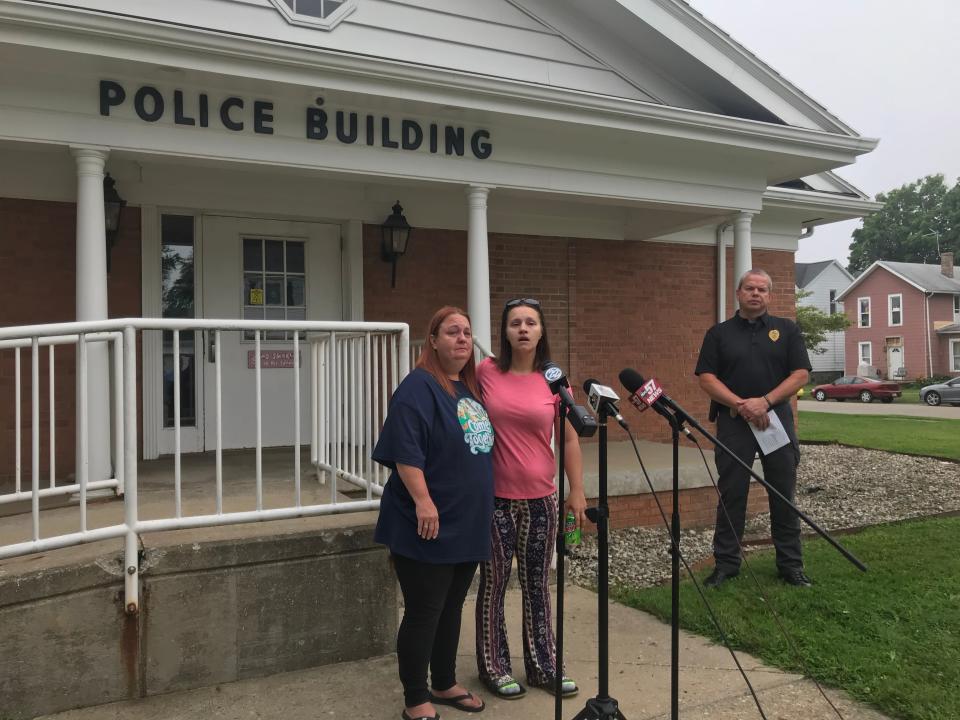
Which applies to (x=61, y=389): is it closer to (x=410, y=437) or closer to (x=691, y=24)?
(x=410, y=437)

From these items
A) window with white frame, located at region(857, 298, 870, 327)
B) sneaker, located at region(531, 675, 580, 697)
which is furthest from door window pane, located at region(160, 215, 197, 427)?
window with white frame, located at region(857, 298, 870, 327)

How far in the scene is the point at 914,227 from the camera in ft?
234

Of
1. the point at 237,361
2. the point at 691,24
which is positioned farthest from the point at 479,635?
the point at 691,24

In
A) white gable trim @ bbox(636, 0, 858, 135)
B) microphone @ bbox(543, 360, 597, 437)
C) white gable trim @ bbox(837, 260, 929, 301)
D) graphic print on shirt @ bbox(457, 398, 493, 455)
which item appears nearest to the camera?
microphone @ bbox(543, 360, 597, 437)

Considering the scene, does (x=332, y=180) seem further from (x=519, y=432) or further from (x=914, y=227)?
(x=914, y=227)

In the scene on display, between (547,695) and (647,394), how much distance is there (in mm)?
1510

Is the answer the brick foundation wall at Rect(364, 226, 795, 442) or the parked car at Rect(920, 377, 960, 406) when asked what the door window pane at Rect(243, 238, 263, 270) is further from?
the parked car at Rect(920, 377, 960, 406)

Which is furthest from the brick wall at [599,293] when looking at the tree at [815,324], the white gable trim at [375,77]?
the tree at [815,324]

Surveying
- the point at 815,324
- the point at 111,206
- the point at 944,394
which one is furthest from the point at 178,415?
the point at 815,324

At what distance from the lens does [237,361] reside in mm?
6590

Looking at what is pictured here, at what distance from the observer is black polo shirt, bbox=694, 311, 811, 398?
4.42 meters

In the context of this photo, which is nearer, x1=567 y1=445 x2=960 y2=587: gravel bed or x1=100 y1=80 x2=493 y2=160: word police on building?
x1=100 y1=80 x2=493 y2=160: word police on building

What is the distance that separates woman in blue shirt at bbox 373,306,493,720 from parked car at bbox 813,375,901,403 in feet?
98.4

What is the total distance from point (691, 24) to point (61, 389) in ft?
19.8
